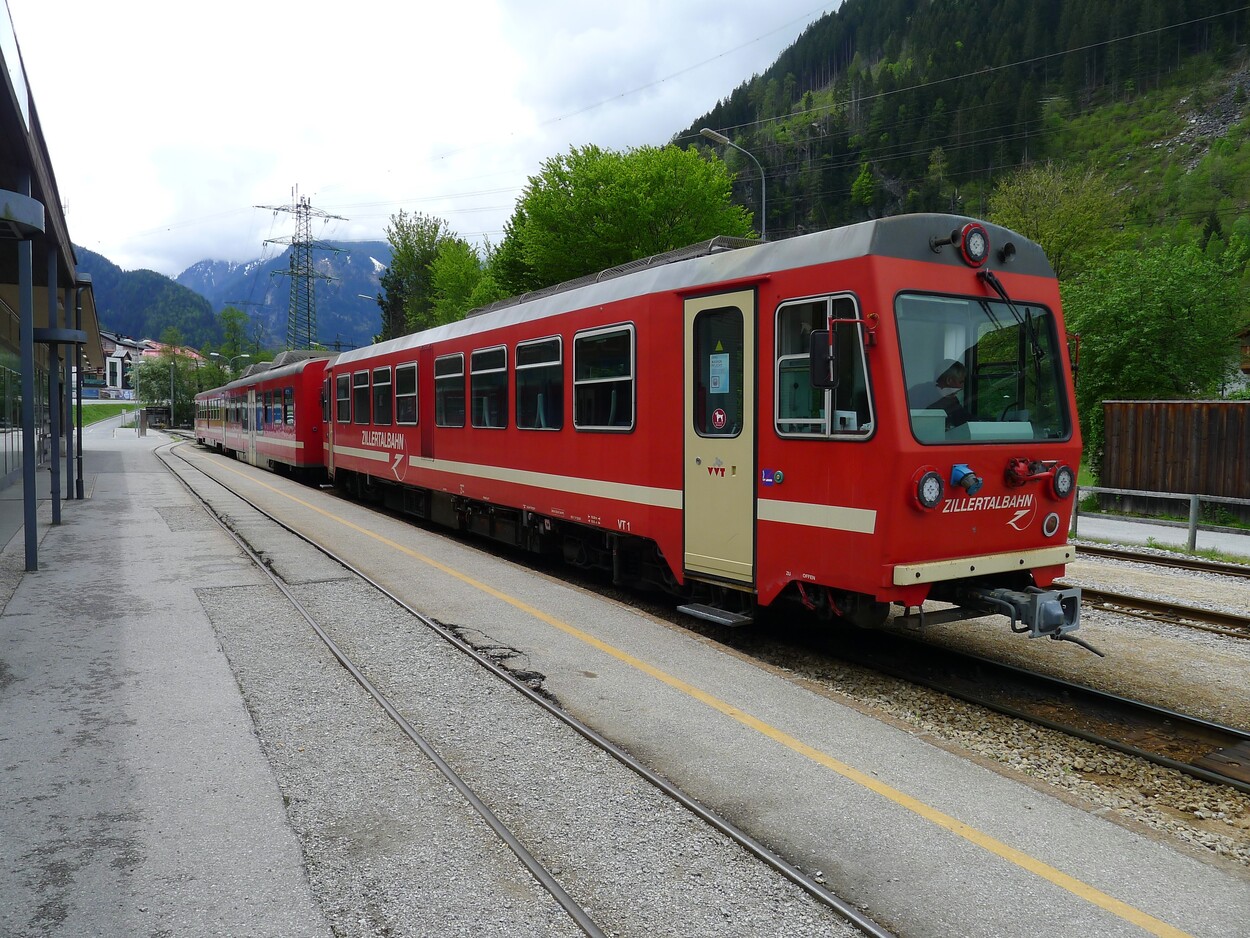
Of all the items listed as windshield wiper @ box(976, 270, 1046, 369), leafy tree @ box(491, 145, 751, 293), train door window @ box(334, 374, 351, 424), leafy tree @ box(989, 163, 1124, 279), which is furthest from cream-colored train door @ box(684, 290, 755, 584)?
leafy tree @ box(989, 163, 1124, 279)

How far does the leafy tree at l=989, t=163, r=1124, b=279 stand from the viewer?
38969 mm

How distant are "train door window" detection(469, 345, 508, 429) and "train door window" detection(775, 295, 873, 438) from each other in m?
5.14

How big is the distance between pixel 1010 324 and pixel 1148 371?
66.7ft

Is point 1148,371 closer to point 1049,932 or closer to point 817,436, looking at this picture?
point 817,436

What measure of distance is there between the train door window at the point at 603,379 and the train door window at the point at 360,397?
8.83 meters

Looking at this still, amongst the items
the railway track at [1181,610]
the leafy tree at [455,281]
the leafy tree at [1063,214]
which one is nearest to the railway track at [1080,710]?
the railway track at [1181,610]

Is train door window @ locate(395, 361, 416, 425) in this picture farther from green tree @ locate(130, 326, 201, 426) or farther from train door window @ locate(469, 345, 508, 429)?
green tree @ locate(130, 326, 201, 426)

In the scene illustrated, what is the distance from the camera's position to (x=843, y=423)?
5.98m

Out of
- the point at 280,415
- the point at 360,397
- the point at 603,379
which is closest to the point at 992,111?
the point at 280,415

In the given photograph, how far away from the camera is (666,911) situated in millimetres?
3346

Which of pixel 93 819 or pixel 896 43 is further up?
pixel 896 43

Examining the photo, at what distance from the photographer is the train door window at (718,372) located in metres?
6.84

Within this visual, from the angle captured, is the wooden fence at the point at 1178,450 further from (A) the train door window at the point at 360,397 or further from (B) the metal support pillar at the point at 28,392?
(B) the metal support pillar at the point at 28,392

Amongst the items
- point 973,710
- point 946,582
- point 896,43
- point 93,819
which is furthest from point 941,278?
point 896,43
